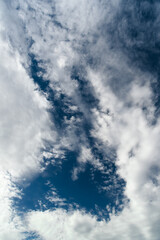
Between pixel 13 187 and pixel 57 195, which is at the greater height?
pixel 13 187

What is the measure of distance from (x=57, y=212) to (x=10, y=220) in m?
15.1

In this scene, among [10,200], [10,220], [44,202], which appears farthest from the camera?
[10,220]

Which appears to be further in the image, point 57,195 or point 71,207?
point 71,207

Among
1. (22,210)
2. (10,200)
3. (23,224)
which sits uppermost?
(10,200)

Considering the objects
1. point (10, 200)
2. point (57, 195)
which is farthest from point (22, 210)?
point (57, 195)

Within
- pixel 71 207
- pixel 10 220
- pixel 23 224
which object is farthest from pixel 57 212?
pixel 10 220

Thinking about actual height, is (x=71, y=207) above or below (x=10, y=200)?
below

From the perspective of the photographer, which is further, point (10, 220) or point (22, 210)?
point (10, 220)

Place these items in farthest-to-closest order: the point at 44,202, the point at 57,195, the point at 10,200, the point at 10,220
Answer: the point at 10,220 → the point at 10,200 → the point at 44,202 → the point at 57,195

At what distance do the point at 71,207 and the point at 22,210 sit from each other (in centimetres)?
1206

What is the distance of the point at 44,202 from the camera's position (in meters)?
24.1

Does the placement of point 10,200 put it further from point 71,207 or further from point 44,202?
point 71,207

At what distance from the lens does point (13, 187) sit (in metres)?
23.4

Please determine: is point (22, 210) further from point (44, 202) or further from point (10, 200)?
point (44, 202)
